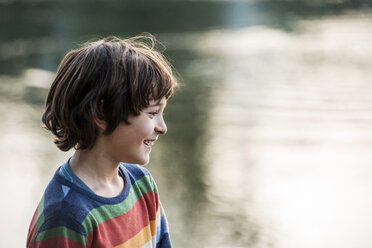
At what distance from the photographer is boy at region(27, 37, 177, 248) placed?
1.41 meters

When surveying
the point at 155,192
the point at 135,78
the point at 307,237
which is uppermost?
the point at 135,78

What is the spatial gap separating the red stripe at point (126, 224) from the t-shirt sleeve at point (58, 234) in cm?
4

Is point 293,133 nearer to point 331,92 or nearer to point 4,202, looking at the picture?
point 331,92

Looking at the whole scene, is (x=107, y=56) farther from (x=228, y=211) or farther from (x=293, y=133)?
(x=293, y=133)

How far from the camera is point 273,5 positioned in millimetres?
9852

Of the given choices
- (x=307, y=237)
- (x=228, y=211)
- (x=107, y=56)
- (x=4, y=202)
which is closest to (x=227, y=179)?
(x=228, y=211)

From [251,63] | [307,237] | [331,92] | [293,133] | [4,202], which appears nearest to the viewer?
[307,237]

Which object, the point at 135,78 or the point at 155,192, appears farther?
the point at 155,192

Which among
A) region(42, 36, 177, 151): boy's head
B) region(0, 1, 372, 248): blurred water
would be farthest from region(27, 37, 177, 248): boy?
region(0, 1, 372, 248): blurred water

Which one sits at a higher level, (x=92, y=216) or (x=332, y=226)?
(x=92, y=216)

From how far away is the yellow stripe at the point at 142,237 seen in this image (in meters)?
1.53

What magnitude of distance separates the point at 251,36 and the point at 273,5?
2.39 metres

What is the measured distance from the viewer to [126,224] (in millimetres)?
1533

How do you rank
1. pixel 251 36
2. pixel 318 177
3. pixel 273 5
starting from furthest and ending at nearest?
pixel 273 5
pixel 251 36
pixel 318 177
